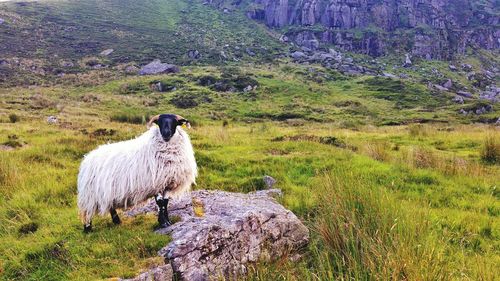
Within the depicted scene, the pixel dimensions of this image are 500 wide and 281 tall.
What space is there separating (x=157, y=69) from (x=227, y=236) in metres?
76.8

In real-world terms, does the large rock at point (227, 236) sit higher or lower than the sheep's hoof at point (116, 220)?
higher

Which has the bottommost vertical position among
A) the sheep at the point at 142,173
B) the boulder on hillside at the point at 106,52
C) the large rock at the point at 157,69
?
the large rock at the point at 157,69

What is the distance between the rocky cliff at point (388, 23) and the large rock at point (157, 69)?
68425mm

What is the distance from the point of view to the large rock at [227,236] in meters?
4.85

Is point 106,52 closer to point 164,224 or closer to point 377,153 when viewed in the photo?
point 377,153

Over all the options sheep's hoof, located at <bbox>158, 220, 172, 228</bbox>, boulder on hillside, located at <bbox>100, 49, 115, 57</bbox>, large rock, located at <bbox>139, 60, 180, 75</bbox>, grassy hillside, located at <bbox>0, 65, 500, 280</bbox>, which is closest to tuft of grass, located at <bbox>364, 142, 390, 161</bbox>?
grassy hillside, located at <bbox>0, 65, 500, 280</bbox>

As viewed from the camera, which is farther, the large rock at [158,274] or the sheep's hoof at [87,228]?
the sheep's hoof at [87,228]

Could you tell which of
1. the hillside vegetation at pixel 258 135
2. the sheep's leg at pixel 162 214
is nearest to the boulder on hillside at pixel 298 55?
the hillside vegetation at pixel 258 135

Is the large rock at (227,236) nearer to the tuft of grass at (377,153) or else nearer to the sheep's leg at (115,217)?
the sheep's leg at (115,217)

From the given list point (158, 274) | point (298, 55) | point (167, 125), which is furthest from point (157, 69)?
point (158, 274)

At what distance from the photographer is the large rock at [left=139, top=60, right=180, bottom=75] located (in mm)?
76500

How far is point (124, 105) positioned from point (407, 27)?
464 feet

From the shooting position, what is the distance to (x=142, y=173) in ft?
20.5

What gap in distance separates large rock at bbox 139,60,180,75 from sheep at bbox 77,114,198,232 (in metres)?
73.2
